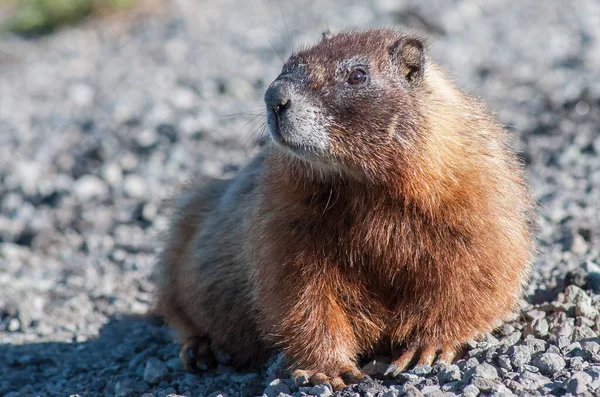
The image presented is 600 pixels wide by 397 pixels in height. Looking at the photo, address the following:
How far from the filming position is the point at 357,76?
5.27 meters

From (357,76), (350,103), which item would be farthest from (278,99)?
(357,76)

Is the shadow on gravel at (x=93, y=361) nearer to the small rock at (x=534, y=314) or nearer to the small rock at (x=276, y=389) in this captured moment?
the small rock at (x=276, y=389)

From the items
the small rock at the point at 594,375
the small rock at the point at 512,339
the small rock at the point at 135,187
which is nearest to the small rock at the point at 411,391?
the small rock at the point at 594,375

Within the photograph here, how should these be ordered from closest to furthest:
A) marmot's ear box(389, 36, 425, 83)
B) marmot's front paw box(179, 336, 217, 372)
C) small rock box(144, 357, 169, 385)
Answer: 1. marmot's ear box(389, 36, 425, 83)
2. small rock box(144, 357, 169, 385)
3. marmot's front paw box(179, 336, 217, 372)

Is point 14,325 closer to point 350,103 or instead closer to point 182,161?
point 182,161

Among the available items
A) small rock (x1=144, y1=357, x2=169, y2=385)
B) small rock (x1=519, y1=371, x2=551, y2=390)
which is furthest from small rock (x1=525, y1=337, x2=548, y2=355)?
small rock (x1=144, y1=357, x2=169, y2=385)

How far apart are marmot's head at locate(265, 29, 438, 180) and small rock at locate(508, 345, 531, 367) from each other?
1288 mm

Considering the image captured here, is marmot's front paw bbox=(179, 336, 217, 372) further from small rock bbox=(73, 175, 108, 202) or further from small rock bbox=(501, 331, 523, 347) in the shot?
small rock bbox=(73, 175, 108, 202)

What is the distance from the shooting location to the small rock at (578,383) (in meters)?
4.48

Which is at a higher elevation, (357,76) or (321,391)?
(357,76)

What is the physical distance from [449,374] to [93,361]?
10.2 ft

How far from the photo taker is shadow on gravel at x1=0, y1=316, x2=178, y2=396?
6305 millimetres

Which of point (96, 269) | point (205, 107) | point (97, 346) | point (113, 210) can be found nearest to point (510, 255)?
point (97, 346)

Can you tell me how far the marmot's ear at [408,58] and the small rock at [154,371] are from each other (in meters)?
2.70
